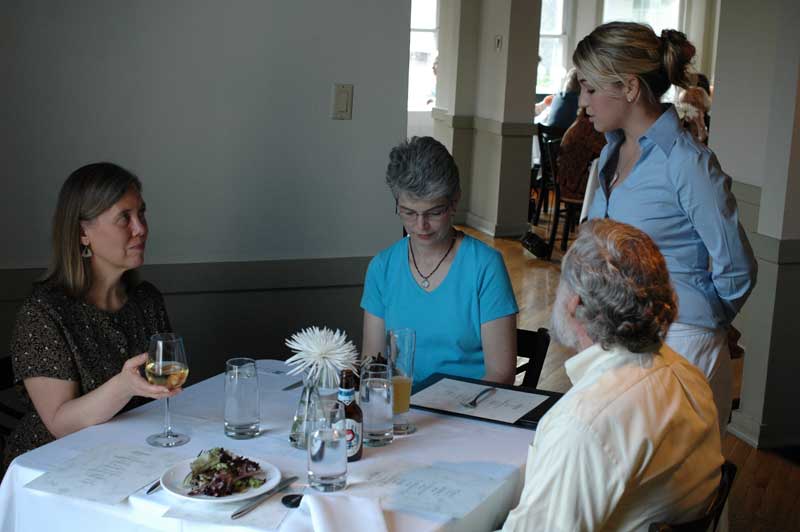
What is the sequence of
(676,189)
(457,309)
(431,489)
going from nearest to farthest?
(431,489)
(676,189)
(457,309)

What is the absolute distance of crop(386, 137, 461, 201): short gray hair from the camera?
8.23 ft

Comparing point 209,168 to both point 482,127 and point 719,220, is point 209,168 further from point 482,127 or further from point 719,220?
point 482,127

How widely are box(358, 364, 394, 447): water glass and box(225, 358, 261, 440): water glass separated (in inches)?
8.6

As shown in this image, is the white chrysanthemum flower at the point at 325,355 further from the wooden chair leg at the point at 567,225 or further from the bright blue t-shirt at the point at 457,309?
the wooden chair leg at the point at 567,225

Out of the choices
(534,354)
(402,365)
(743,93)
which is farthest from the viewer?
(743,93)

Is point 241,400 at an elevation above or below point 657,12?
below

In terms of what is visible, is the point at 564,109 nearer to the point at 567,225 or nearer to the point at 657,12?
the point at 567,225

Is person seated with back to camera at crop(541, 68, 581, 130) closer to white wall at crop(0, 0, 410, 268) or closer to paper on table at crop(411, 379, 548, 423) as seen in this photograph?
white wall at crop(0, 0, 410, 268)

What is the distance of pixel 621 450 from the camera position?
1.48 meters

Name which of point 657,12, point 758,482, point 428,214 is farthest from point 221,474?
point 657,12

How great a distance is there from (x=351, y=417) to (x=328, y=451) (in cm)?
19

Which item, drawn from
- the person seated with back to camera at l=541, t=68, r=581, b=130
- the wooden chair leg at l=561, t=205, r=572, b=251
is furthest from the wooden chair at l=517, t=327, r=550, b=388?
the person seated with back to camera at l=541, t=68, r=581, b=130

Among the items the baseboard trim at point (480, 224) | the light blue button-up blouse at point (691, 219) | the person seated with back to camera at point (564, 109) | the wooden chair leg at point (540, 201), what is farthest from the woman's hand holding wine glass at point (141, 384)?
the person seated with back to camera at point (564, 109)

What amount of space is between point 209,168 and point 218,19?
19.2 inches
